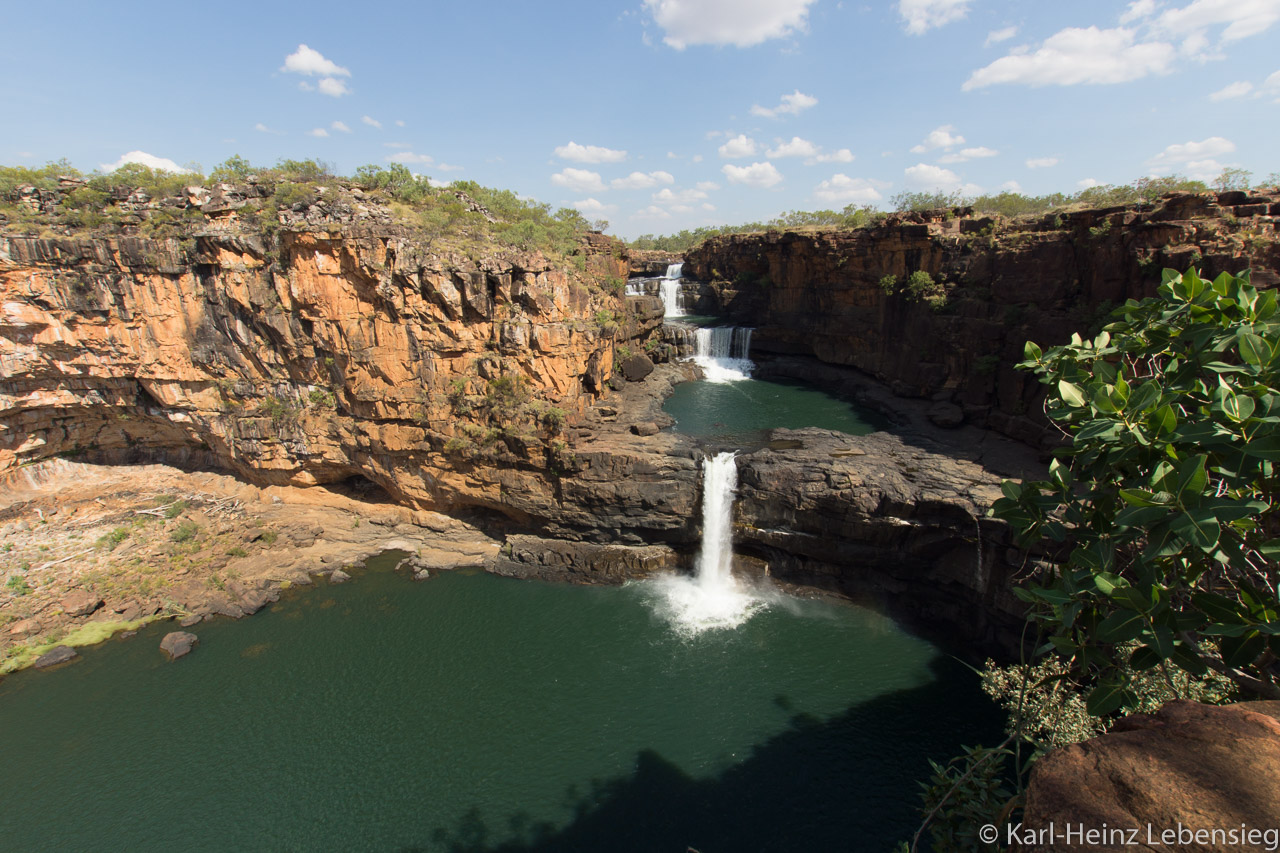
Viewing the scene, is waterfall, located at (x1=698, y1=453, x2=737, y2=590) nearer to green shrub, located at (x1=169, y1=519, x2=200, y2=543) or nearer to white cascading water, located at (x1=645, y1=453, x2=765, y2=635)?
white cascading water, located at (x1=645, y1=453, x2=765, y2=635)

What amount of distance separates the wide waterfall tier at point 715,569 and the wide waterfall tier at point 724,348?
49.4 ft

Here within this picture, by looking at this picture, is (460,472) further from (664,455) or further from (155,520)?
(155,520)

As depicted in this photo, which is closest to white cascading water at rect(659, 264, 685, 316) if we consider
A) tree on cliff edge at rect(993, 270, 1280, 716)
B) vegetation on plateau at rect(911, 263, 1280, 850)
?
vegetation on plateau at rect(911, 263, 1280, 850)

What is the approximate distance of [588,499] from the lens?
18172 mm

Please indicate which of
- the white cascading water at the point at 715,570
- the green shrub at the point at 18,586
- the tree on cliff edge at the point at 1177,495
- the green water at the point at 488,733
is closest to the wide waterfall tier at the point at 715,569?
the white cascading water at the point at 715,570

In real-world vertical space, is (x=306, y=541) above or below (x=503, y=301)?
below

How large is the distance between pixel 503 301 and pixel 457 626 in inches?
413

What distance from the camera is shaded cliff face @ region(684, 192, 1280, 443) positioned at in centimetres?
1580

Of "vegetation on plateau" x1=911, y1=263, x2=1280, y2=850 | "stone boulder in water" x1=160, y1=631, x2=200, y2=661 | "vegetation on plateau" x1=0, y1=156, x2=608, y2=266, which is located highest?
"vegetation on plateau" x1=0, y1=156, x2=608, y2=266

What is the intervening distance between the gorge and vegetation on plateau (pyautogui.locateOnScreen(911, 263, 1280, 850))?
9.68 metres

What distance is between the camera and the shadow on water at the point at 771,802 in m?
10.2

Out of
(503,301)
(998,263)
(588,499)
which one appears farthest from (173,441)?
(998,263)

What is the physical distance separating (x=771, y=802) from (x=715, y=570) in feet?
24.0

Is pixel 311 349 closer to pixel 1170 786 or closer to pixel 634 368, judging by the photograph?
pixel 634 368
